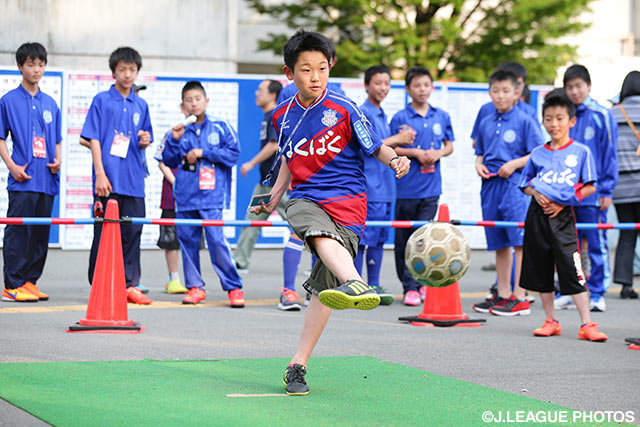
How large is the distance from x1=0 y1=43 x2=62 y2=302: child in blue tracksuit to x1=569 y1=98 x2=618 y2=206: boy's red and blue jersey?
210 inches

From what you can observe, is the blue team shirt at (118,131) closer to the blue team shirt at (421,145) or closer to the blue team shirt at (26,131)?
the blue team shirt at (26,131)

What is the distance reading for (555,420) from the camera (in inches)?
182

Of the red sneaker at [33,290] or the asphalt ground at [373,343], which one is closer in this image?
the asphalt ground at [373,343]

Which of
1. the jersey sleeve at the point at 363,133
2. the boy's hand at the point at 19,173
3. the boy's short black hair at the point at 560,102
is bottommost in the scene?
the boy's hand at the point at 19,173

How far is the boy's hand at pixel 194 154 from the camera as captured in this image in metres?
9.16

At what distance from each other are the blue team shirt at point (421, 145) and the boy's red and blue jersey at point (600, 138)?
4.68 ft

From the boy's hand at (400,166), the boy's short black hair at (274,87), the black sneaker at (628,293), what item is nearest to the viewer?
the boy's hand at (400,166)

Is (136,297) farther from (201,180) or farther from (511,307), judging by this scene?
(511,307)

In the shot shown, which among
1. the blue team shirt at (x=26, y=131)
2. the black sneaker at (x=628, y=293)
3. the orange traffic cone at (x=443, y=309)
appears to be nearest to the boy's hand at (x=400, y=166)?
the orange traffic cone at (x=443, y=309)

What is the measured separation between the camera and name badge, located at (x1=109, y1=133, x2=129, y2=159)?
915 centimetres

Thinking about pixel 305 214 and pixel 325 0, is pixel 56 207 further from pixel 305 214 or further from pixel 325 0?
pixel 325 0

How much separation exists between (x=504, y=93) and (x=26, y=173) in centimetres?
471

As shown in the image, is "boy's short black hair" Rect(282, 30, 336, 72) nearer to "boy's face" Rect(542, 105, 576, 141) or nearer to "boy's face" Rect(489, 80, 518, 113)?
"boy's face" Rect(542, 105, 576, 141)

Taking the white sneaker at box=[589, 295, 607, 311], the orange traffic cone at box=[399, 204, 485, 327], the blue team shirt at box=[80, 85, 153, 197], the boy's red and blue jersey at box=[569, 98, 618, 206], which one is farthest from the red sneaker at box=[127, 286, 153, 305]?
the boy's red and blue jersey at box=[569, 98, 618, 206]
